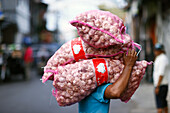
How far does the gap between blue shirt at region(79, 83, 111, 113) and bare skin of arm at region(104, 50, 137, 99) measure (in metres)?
0.05

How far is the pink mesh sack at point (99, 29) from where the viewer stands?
1883mm

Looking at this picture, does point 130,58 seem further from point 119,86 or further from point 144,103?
point 144,103

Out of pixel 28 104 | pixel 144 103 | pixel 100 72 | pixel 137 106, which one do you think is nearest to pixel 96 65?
pixel 100 72

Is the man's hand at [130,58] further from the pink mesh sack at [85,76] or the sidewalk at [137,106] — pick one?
the sidewalk at [137,106]

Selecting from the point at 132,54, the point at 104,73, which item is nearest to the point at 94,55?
the point at 104,73

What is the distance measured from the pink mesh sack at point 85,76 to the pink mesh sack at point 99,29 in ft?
0.53

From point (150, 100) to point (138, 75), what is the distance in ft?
17.9

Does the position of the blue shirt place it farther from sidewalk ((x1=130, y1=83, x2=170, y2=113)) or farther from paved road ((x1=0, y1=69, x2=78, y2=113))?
sidewalk ((x1=130, y1=83, x2=170, y2=113))

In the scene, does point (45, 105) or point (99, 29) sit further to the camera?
point (45, 105)

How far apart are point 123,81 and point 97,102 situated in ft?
0.98

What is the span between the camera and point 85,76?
1.90m

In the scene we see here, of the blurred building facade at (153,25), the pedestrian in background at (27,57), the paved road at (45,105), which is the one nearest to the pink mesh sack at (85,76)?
the paved road at (45,105)

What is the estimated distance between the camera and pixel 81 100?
212 centimetres

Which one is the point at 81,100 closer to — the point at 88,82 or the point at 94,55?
the point at 88,82
